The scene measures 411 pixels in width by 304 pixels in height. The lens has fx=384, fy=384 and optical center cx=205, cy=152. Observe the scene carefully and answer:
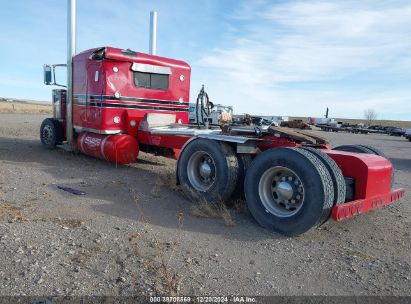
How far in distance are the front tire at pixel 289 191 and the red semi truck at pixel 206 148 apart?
11 mm

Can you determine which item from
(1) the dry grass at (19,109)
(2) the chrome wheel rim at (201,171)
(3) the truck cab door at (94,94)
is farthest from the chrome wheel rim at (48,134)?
(1) the dry grass at (19,109)

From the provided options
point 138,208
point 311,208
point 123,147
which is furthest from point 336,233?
point 123,147

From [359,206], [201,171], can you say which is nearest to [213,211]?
[201,171]

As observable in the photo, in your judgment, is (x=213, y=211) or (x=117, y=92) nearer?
(x=213, y=211)

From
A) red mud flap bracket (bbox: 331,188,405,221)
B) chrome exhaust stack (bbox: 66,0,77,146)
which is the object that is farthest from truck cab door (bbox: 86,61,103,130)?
red mud flap bracket (bbox: 331,188,405,221)

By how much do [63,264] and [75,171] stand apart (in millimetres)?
4692

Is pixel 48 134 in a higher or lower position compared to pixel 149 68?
lower

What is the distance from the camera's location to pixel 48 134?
427 inches

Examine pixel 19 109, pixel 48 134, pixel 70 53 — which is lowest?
pixel 19 109

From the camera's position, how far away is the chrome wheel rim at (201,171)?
5.84 m

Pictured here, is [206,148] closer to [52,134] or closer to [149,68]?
[149,68]

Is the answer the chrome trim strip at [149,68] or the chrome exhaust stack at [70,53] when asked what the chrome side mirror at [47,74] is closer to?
the chrome exhaust stack at [70,53]

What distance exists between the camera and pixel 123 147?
8.30 m

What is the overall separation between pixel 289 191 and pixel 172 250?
62.6 inches
